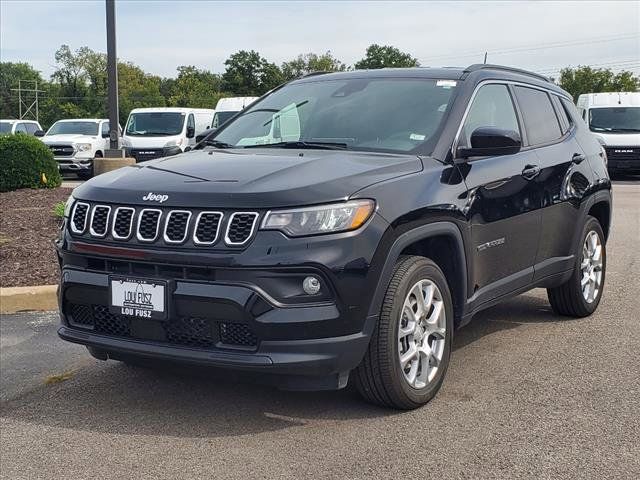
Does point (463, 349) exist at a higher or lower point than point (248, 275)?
lower

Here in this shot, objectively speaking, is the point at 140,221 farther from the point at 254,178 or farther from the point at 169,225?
the point at 254,178

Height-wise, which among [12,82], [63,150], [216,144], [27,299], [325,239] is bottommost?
[27,299]

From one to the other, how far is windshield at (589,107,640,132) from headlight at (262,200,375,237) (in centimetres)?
2028

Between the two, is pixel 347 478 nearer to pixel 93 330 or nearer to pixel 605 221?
pixel 93 330

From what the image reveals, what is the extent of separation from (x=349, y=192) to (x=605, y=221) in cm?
370

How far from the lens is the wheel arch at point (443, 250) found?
13.1ft

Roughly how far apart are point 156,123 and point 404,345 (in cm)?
1901

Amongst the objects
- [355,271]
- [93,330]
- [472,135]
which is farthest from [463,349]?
[93,330]

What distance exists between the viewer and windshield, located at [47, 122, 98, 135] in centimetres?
2299

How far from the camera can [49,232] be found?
30.5 feet

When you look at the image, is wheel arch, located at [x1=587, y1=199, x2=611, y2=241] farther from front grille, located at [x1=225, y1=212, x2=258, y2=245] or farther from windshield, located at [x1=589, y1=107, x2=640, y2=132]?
windshield, located at [x1=589, y1=107, x2=640, y2=132]

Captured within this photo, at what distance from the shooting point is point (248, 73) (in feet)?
267

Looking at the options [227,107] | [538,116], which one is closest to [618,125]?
[227,107]

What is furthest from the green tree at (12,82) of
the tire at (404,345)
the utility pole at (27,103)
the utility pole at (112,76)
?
the tire at (404,345)
